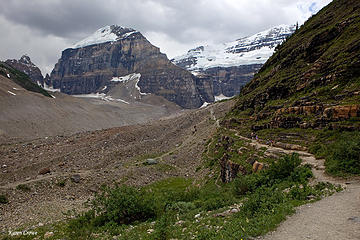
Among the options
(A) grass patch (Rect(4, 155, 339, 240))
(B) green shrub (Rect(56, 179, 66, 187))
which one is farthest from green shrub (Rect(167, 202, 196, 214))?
(B) green shrub (Rect(56, 179, 66, 187))

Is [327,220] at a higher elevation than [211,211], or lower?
higher

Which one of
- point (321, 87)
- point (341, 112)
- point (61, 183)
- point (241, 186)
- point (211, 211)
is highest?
point (321, 87)

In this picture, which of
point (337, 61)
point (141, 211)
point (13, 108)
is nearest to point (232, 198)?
point (141, 211)

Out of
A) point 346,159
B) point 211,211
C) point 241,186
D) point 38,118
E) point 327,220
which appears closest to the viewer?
point 327,220

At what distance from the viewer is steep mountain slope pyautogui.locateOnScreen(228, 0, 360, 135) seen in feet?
55.6

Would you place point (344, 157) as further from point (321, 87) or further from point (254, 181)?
point (321, 87)

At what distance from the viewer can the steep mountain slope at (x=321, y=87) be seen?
1695cm

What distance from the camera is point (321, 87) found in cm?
2155

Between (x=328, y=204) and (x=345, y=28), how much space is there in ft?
94.2

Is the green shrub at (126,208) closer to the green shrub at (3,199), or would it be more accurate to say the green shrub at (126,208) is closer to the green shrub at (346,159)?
the green shrub at (346,159)

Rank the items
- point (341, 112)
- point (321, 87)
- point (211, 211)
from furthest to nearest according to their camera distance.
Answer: point (321, 87)
point (341, 112)
point (211, 211)

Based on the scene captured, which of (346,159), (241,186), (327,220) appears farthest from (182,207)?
(346,159)

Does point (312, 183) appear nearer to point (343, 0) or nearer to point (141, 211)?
point (141, 211)

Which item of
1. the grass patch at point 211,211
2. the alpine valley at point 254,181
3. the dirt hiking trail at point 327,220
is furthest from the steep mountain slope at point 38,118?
the dirt hiking trail at point 327,220
